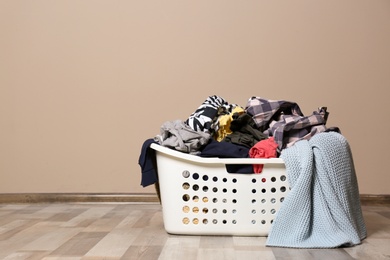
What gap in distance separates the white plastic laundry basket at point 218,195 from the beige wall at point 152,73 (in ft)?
2.91

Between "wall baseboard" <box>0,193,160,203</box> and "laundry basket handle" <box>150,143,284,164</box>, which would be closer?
"laundry basket handle" <box>150,143,284,164</box>

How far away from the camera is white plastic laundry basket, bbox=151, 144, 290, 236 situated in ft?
5.74

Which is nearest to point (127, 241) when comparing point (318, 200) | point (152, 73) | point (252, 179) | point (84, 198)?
point (252, 179)

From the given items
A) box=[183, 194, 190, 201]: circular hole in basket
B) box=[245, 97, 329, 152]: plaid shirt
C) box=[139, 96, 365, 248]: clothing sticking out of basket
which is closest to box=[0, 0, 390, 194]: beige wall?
box=[245, 97, 329, 152]: plaid shirt

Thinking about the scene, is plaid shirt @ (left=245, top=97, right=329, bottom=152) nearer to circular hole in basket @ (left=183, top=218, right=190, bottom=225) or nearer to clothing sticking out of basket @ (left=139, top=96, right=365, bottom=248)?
clothing sticking out of basket @ (left=139, top=96, right=365, bottom=248)

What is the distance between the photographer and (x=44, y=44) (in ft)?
8.90

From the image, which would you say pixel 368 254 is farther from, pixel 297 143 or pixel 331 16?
pixel 331 16

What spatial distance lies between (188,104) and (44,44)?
2.71 ft

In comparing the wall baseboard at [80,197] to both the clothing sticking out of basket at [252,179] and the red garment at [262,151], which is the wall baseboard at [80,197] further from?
the red garment at [262,151]

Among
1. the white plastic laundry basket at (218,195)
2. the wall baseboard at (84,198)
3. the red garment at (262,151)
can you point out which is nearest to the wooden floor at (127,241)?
the white plastic laundry basket at (218,195)

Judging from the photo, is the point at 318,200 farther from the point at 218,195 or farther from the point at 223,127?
the point at 223,127

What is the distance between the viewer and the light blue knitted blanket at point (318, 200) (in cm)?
160

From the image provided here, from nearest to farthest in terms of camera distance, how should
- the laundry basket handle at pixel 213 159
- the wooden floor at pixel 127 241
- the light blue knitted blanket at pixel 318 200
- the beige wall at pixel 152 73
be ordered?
the wooden floor at pixel 127 241 < the light blue knitted blanket at pixel 318 200 < the laundry basket handle at pixel 213 159 < the beige wall at pixel 152 73

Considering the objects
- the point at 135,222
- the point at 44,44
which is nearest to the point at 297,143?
the point at 135,222
